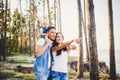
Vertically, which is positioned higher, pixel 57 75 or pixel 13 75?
pixel 57 75

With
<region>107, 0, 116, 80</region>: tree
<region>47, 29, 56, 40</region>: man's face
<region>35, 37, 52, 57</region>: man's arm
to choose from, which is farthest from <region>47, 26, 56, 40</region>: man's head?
<region>107, 0, 116, 80</region>: tree

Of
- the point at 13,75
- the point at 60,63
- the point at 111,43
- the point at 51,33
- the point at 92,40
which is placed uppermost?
the point at 51,33

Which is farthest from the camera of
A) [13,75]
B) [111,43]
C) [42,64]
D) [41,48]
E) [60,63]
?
[111,43]

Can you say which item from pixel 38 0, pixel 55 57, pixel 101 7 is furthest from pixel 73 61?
pixel 38 0

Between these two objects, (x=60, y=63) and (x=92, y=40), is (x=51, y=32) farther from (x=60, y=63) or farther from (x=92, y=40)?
(x=92, y=40)

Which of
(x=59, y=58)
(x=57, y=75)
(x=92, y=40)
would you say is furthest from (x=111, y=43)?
(x=57, y=75)

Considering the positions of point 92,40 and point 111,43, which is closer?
point 92,40

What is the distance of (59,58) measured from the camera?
3486mm

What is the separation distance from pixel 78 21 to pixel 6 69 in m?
2.74

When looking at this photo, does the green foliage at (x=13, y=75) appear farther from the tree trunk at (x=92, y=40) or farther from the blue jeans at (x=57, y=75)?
the blue jeans at (x=57, y=75)

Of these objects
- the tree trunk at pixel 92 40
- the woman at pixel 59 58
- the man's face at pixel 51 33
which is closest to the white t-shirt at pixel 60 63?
the woman at pixel 59 58

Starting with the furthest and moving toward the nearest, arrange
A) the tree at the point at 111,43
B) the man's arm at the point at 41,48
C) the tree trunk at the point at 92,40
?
the tree at the point at 111,43
the tree trunk at the point at 92,40
the man's arm at the point at 41,48

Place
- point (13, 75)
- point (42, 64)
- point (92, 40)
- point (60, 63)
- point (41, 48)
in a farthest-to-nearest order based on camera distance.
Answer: point (13, 75), point (92, 40), point (60, 63), point (42, 64), point (41, 48)

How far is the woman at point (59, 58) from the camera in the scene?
11.2 ft
